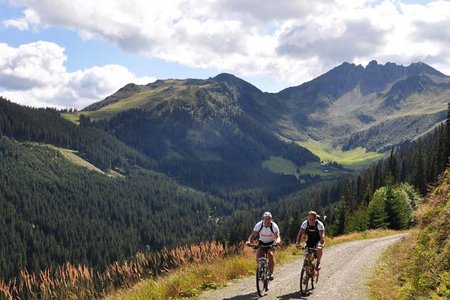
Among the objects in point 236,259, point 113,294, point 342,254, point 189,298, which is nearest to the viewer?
point 113,294

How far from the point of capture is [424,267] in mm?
15234

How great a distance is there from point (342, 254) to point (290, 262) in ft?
17.9

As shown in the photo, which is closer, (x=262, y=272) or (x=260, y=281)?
(x=262, y=272)

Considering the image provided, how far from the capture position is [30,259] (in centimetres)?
18388

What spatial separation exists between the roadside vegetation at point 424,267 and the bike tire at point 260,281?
433cm

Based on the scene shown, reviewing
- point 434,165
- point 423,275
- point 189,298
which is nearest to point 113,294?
point 189,298

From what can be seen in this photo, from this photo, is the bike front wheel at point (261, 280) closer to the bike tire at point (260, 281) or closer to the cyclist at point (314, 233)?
the bike tire at point (260, 281)

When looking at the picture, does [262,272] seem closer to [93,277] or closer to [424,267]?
[424,267]

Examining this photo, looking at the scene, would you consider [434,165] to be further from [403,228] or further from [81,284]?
[81,284]

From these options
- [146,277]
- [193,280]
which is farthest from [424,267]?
[146,277]

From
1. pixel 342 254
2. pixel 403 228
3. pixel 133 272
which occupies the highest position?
pixel 133 272

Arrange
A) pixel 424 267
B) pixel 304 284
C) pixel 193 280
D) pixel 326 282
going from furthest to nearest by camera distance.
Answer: pixel 326 282 → pixel 193 280 → pixel 304 284 → pixel 424 267

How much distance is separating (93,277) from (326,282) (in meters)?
10.9

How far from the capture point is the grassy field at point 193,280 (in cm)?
1466
